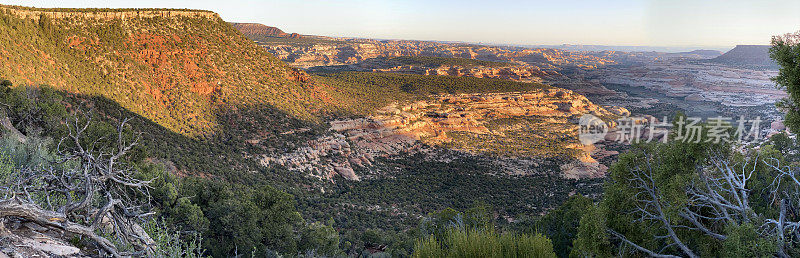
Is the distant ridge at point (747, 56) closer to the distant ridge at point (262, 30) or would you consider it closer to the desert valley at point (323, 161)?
the desert valley at point (323, 161)

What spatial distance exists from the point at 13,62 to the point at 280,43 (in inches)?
4029

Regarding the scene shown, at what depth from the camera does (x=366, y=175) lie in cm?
3128

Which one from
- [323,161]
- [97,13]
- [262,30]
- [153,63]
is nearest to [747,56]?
[323,161]

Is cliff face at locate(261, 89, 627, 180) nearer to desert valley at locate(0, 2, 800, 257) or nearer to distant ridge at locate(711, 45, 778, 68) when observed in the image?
desert valley at locate(0, 2, 800, 257)

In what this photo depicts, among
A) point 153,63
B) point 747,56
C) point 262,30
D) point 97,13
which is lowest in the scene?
point 153,63

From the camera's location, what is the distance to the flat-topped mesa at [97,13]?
2344cm

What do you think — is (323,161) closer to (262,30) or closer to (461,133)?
(461,133)

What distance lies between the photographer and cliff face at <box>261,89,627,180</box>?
31.7 meters

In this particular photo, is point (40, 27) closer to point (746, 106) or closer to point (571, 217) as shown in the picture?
point (571, 217)

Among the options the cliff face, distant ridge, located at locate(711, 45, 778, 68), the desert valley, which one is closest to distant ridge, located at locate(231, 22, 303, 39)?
the desert valley

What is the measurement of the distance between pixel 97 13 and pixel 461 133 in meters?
37.0

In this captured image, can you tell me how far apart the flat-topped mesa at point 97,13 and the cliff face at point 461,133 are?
16.1 meters

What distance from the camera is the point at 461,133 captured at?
4694 centimetres

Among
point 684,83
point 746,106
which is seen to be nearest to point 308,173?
point 746,106
